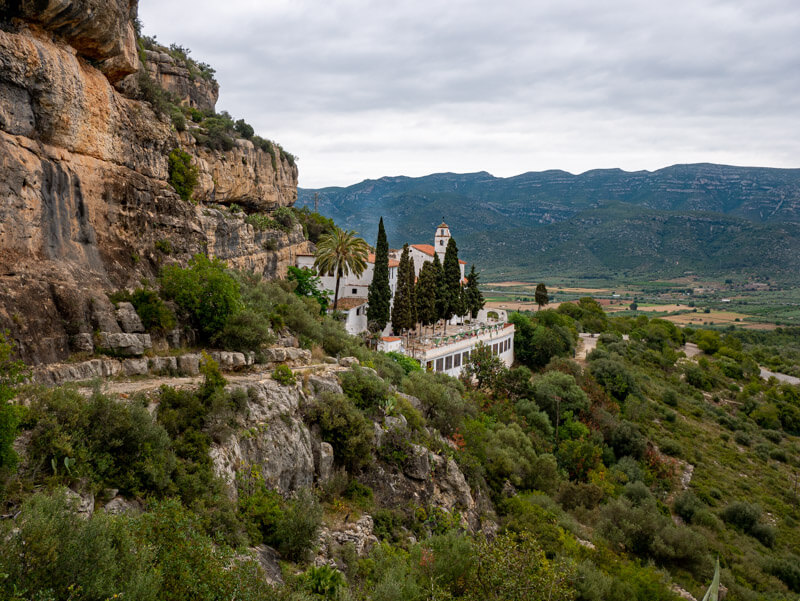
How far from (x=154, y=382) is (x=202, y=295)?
4.47 m

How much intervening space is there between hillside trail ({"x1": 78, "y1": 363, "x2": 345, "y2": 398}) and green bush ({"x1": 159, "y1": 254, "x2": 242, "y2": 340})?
7.41ft

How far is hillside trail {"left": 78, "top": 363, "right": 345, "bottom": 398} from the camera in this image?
1253 cm

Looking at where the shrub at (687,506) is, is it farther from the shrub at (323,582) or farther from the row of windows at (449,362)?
the shrub at (323,582)

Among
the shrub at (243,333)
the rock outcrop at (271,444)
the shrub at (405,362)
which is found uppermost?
the shrub at (243,333)

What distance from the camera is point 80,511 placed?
8836 mm

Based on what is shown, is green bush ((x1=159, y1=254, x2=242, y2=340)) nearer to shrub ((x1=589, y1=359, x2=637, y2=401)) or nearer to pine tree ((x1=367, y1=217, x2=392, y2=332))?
pine tree ((x1=367, y1=217, x2=392, y2=332))

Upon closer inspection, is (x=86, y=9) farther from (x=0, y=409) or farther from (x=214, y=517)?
(x=214, y=517)

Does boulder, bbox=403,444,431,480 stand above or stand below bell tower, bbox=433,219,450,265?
below

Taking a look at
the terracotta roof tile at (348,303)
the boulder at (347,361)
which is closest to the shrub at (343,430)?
the boulder at (347,361)

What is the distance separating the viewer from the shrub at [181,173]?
20.8m

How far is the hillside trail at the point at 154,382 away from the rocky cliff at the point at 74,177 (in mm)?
Result: 1650

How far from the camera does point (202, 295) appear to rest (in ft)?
59.6

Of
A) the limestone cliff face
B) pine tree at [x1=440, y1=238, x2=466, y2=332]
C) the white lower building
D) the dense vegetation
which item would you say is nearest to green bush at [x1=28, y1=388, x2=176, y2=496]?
the dense vegetation

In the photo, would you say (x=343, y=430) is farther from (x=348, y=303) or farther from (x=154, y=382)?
(x=348, y=303)
